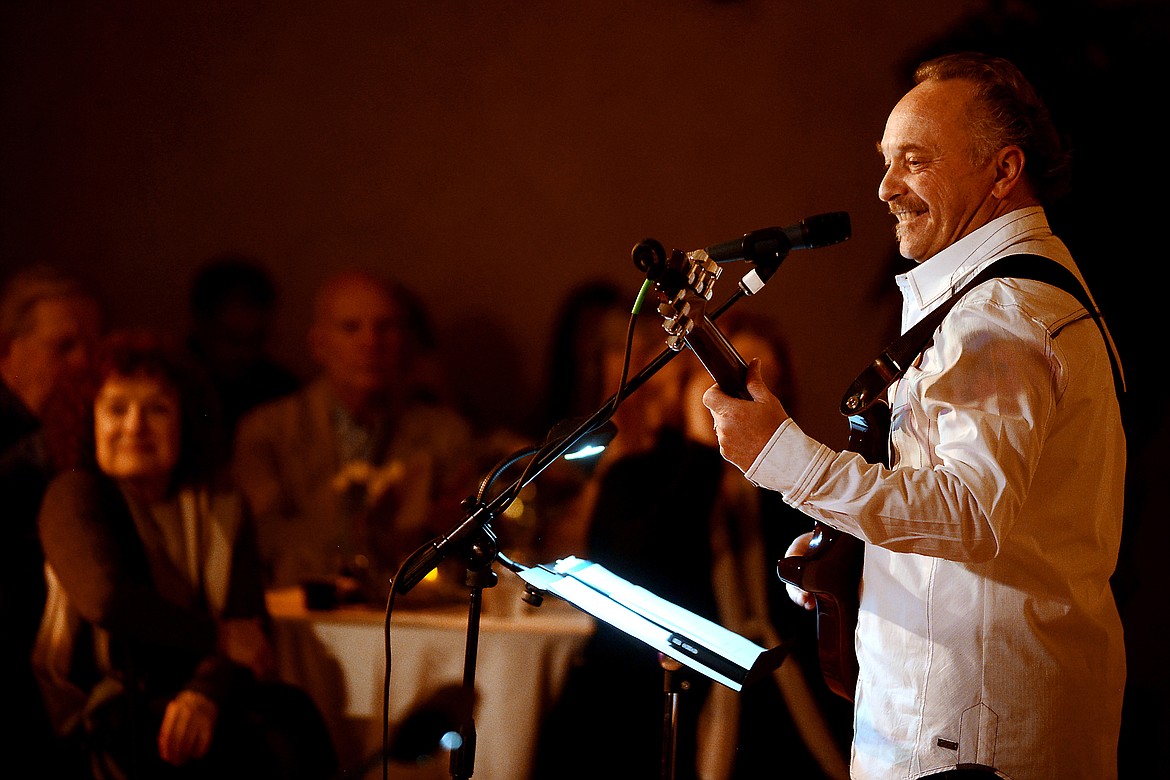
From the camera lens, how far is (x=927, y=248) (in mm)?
1543

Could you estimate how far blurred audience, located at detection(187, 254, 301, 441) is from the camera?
3041mm

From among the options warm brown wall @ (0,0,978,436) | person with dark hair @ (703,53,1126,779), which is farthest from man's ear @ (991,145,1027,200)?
warm brown wall @ (0,0,978,436)

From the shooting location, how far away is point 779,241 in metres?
1.31

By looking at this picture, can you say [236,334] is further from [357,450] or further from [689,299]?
[689,299]

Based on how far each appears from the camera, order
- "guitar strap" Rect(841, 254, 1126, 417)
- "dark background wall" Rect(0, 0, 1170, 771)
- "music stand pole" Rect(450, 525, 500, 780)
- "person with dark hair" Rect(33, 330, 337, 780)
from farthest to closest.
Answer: "person with dark hair" Rect(33, 330, 337, 780) < "dark background wall" Rect(0, 0, 1170, 771) < "music stand pole" Rect(450, 525, 500, 780) < "guitar strap" Rect(841, 254, 1126, 417)

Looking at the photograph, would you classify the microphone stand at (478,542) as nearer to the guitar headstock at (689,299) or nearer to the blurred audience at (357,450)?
the guitar headstock at (689,299)

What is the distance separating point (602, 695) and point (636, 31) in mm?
2026

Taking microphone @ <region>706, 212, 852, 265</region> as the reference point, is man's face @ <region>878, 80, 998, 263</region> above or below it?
above

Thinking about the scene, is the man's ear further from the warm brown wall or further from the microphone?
the warm brown wall

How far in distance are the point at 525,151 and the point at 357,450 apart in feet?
3.60

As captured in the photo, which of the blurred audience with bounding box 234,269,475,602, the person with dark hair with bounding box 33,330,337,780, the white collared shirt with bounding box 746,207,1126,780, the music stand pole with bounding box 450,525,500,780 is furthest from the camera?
the blurred audience with bounding box 234,269,475,602

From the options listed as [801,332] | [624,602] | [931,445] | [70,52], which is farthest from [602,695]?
[70,52]

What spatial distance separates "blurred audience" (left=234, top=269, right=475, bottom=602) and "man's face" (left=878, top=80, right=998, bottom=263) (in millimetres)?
1801

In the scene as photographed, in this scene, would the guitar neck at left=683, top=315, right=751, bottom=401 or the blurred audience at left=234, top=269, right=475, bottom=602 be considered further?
the blurred audience at left=234, top=269, right=475, bottom=602
